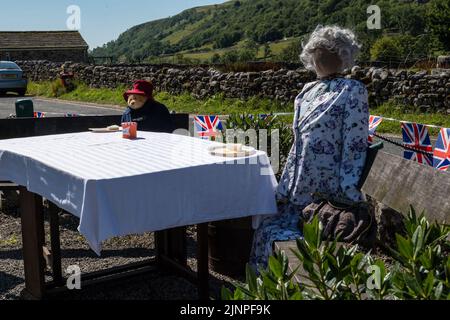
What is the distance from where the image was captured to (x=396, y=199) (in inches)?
125

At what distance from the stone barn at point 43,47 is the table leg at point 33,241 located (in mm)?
38710

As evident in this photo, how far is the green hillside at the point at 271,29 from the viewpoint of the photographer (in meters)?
45.1

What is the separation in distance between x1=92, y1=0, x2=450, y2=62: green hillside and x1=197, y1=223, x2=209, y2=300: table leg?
5.93 feet

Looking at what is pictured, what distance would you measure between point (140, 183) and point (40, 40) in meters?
42.1

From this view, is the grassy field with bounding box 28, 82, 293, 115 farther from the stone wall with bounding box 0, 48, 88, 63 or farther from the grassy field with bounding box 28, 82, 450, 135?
the stone wall with bounding box 0, 48, 88, 63

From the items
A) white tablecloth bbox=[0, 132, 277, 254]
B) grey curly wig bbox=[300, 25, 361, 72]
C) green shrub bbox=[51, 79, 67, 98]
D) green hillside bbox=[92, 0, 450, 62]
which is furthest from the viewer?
green hillside bbox=[92, 0, 450, 62]

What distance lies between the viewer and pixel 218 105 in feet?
56.5

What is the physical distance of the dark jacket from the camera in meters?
5.45

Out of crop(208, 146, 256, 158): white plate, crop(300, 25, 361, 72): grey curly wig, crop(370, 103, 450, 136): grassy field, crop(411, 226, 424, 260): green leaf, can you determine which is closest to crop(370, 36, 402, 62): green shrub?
crop(370, 103, 450, 136): grassy field

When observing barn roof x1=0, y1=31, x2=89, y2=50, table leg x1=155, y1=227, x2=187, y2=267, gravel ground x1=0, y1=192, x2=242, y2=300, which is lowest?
gravel ground x1=0, y1=192, x2=242, y2=300

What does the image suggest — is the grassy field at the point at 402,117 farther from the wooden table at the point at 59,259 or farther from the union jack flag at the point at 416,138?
the wooden table at the point at 59,259

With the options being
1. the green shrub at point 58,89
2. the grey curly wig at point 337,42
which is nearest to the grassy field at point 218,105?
the green shrub at point 58,89

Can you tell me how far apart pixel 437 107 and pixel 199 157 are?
34.8 feet
